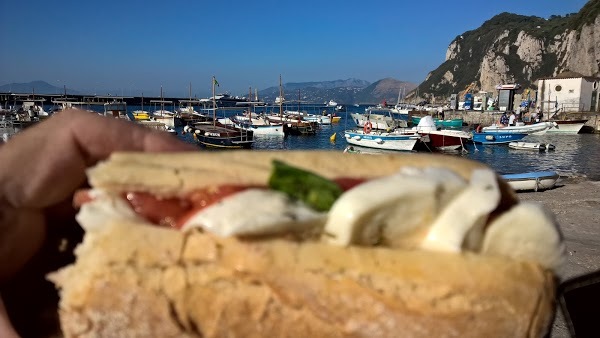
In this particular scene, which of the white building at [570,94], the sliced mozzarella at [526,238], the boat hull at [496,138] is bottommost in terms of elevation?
the boat hull at [496,138]

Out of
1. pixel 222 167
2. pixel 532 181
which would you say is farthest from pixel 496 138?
pixel 222 167

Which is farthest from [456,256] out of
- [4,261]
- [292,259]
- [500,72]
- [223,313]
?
[500,72]

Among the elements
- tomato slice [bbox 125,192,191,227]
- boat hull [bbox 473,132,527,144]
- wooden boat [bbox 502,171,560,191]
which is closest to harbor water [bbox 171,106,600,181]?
boat hull [bbox 473,132,527,144]

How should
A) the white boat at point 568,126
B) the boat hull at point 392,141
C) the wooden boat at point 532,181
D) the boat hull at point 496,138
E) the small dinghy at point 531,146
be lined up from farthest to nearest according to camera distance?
the white boat at point 568,126, the boat hull at point 496,138, the small dinghy at point 531,146, the boat hull at point 392,141, the wooden boat at point 532,181

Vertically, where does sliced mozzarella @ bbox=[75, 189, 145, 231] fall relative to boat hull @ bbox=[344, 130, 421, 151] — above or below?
above

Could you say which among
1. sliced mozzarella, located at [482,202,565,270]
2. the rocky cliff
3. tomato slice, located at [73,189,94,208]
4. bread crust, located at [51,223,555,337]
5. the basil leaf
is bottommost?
bread crust, located at [51,223,555,337]

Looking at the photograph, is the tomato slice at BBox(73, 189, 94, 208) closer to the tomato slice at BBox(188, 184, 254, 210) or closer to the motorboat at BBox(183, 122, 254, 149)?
the tomato slice at BBox(188, 184, 254, 210)

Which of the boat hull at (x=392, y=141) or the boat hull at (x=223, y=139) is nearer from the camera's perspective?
the boat hull at (x=392, y=141)

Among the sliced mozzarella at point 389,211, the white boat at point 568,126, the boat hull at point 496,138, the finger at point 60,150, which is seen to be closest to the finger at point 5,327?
the finger at point 60,150

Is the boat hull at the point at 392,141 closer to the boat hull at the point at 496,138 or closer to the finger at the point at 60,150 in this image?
the boat hull at the point at 496,138
